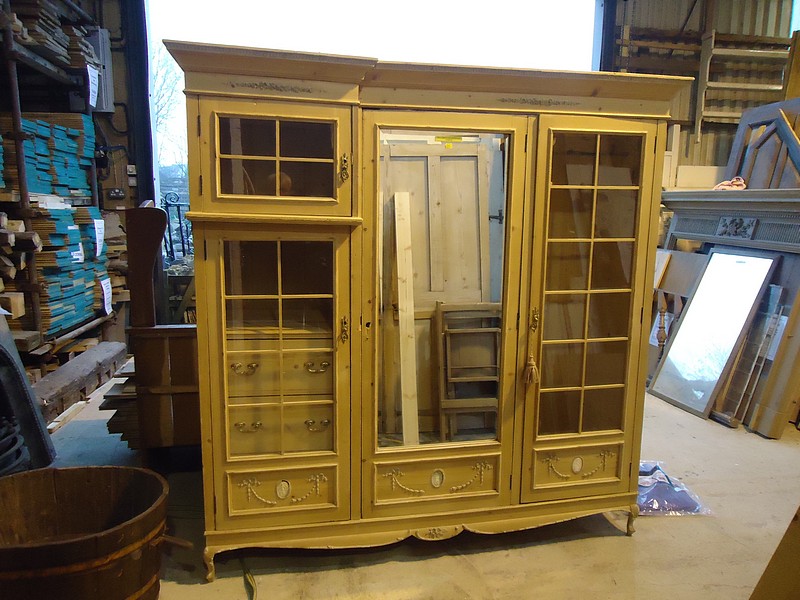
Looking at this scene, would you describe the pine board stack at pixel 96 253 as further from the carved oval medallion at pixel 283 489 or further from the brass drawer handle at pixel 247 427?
the carved oval medallion at pixel 283 489

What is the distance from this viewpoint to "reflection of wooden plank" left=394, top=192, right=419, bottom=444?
2.38 meters

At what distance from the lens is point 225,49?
5.86ft

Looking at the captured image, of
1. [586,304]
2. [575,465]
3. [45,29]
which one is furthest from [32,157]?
[575,465]

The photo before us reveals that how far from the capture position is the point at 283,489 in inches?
81.7

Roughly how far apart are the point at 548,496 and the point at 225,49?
6.89 feet

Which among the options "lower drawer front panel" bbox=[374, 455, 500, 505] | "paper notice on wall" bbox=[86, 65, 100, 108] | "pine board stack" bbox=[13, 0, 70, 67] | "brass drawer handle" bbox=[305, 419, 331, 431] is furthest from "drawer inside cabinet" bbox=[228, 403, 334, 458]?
"paper notice on wall" bbox=[86, 65, 100, 108]

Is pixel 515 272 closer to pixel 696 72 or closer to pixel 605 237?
pixel 605 237

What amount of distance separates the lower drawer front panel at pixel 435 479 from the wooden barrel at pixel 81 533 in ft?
2.65

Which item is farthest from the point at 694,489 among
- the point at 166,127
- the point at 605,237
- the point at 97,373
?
the point at 166,127

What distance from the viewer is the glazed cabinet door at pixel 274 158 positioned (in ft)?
6.15

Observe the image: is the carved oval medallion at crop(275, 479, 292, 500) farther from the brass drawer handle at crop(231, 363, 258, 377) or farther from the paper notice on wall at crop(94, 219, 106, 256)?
the paper notice on wall at crop(94, 219, 106, 256)

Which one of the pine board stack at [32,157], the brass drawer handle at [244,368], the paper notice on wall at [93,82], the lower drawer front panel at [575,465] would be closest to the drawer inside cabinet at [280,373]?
the brass drawer handle at [244,368]

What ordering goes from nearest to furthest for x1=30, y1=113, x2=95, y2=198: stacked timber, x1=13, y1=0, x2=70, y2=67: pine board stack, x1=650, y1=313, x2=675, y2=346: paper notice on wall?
x1=13, y1=0, x2=70, y2=67: pine board stack → x1=30, y1=113, x2=95, y2=198: stacked timber → x1=650, y1=313, x2=675, y2=346: paper notice on wall

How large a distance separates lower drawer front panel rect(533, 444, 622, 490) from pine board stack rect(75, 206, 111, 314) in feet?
12.4
